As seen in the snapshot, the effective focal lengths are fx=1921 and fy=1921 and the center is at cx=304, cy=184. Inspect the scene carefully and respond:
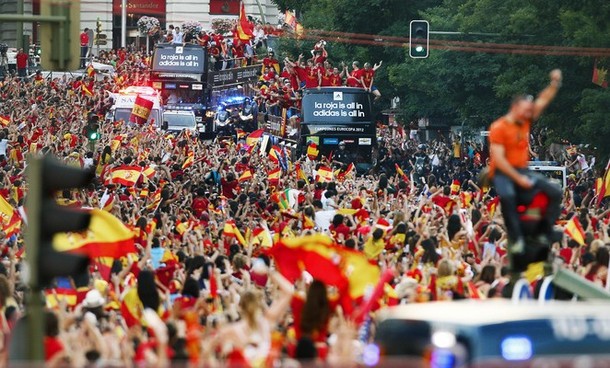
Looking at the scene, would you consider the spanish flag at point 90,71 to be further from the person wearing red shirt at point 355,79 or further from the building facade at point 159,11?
the person wearing red shirt at point 355,79

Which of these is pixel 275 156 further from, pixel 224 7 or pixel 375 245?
pixel 224 7

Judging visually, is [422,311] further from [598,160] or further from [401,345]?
[598,160]

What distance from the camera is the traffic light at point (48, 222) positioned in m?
9.67

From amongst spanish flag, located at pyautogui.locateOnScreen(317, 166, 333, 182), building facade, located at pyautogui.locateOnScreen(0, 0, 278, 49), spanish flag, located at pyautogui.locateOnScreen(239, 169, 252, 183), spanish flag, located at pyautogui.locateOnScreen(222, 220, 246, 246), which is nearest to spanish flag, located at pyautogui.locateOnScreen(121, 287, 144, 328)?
spanish flag, located at pyautogui.locateOnScreen(222, 220, 246, 246)

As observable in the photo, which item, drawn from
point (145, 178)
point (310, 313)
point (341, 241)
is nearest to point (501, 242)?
point (341, 241)

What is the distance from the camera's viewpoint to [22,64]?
73.8 m

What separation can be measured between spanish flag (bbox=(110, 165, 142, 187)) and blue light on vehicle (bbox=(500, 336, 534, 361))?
20160 mm

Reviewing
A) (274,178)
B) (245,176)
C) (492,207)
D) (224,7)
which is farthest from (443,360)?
(224,7)

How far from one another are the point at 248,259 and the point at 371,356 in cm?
809

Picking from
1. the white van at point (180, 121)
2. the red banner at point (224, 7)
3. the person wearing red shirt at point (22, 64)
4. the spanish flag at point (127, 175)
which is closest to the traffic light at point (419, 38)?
the spanish flag at point (127, 175)

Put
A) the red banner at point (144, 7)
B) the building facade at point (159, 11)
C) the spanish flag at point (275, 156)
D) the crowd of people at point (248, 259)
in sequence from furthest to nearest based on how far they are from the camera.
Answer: the red banner at point (144, 7) < the building facade at point (159, 11) < the spanish flag at point (275, 156) < the crowd of people at point (248, 259)

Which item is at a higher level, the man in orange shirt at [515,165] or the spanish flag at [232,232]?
the man in orange shirt at [515,165]

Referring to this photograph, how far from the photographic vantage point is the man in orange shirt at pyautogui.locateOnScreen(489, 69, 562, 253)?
39.0 ft

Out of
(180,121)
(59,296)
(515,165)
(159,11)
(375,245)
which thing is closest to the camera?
(515,165)
